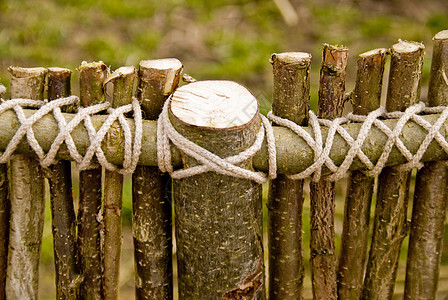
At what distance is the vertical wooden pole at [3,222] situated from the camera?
1516 mm

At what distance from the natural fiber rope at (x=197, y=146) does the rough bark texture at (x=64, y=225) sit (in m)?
0.13

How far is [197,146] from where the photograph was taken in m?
1.23

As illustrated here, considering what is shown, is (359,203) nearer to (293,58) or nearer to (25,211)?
(293,58)

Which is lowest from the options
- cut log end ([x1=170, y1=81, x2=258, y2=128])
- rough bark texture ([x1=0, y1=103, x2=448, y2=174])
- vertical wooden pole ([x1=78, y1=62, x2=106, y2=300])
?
vertical wooden pole ([x1=78, y1=62, x2=106, y2=300])

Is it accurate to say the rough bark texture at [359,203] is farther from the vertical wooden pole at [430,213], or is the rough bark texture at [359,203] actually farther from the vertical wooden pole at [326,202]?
the vertical wooden pole at [430,213]

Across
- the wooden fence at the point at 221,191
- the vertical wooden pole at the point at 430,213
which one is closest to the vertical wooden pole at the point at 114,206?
the wooden fence at the point at 221,191

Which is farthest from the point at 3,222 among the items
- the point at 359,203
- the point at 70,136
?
the point at 359,203

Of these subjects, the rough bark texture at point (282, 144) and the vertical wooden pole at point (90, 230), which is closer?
the rough bark texture at point (282, 144)

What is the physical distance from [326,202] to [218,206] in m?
0.40

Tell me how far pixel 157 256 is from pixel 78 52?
8.89ft

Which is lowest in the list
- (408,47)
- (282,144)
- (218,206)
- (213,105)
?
(218,206)

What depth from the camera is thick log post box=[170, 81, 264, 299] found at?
4.06ft

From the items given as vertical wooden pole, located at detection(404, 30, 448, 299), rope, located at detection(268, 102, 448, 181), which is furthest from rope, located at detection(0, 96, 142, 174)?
vertical wooden pole, located at detection(404, 30, 448, 299)

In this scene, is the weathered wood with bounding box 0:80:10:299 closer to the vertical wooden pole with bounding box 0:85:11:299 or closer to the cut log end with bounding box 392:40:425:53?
the vertical wooden pole with bounding box 0:85:11:299
